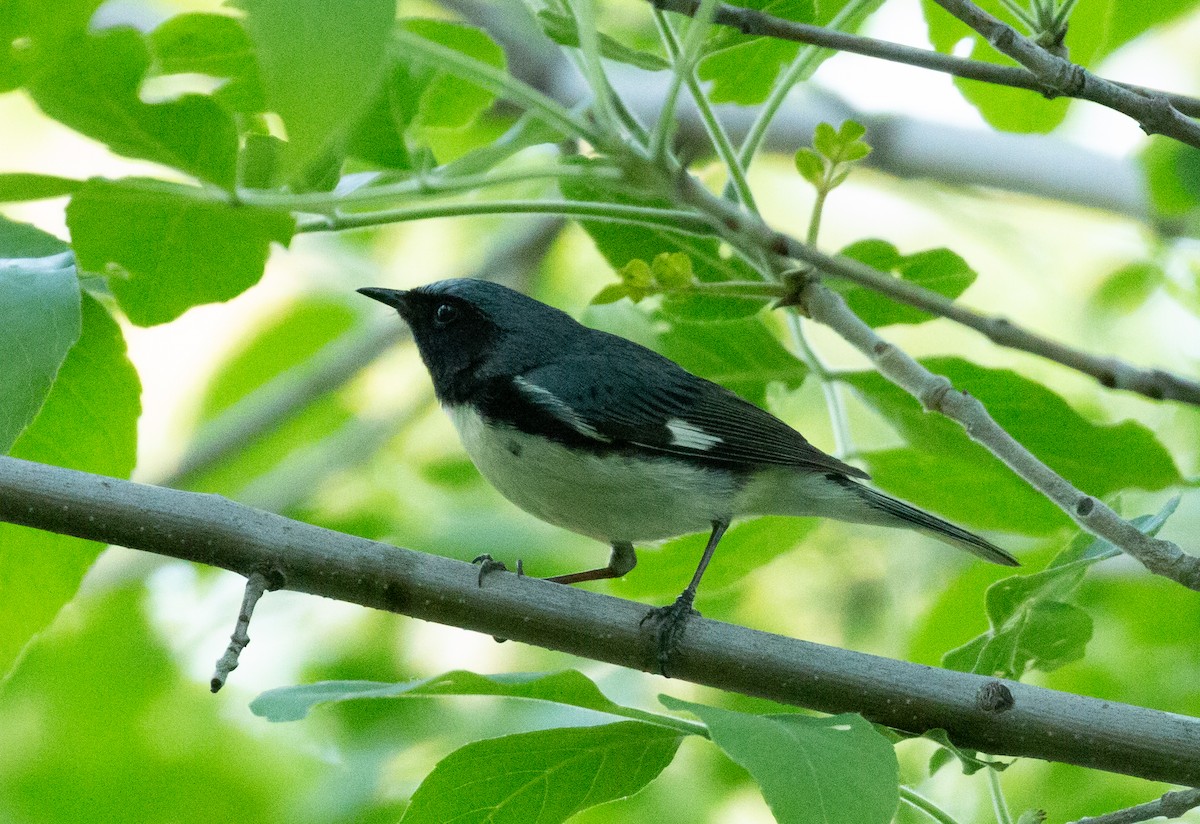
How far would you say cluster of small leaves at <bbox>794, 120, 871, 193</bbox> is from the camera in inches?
69.9

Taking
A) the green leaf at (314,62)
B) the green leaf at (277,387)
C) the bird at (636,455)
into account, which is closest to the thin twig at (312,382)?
the green leaf at (277,387)

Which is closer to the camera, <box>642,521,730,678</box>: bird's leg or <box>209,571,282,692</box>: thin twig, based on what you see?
<box>209,571,282,692</box>: thin twig

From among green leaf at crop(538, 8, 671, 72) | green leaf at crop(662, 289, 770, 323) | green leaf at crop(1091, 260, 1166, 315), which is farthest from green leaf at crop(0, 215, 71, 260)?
green leaf at crop(1091, 260, 1166, 315)

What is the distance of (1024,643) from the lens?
2057mm

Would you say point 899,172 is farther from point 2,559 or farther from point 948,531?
point 2,559

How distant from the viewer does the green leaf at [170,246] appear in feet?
6.47

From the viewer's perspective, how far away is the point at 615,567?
3.19 m

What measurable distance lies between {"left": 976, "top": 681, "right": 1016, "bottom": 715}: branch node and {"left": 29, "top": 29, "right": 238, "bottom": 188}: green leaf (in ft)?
4.57

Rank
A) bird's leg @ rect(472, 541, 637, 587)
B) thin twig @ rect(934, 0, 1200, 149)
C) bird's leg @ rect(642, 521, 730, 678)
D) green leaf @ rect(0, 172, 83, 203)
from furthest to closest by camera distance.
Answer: bird's leg @ rect(472, 541, 637, 587) < bird's leg @ rect(642, 521, 730, 678) < green leaf @ rect(0, 172, 83, 203) < thin twig @ rect(934, 0, 1200, 149)

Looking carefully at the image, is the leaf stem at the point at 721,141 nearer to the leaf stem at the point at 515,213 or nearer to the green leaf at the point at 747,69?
the leaf stem at the point at 515,213

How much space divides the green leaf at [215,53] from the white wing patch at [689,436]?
1299 mm

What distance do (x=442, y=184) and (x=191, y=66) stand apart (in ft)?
2.19

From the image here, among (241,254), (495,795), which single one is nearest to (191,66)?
(241,254)

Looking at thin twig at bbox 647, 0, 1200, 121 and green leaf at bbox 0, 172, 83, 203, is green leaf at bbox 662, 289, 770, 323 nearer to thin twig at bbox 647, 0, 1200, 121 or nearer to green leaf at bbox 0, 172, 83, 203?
thin twig at bbox 647, 0, 1200, 121
